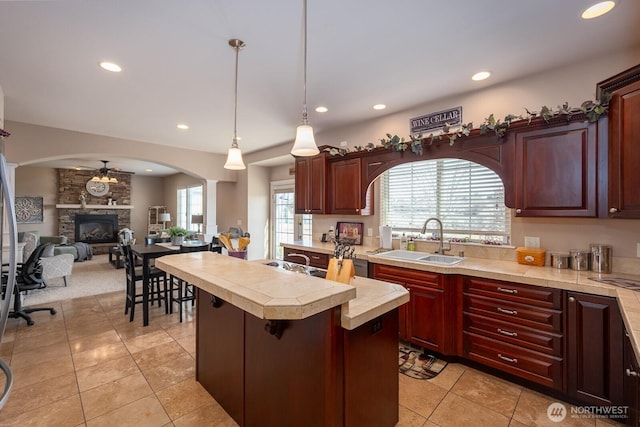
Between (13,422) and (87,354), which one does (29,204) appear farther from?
(13,422)

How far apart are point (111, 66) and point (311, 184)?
264 cm

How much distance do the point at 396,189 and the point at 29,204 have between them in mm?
10164

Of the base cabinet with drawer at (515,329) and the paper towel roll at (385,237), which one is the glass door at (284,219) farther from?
the base cabinet with drawer at (515,329)

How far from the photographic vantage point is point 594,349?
204 cm

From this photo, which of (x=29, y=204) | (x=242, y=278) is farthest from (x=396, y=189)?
(x=29, y=204)

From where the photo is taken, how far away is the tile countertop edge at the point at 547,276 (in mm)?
1623

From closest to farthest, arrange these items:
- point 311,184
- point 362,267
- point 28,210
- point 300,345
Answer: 1. point 300,345
2. point 362,267
3. point 311,184
4. point 28,210

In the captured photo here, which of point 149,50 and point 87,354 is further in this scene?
point 87,354

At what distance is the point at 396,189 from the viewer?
3.98m

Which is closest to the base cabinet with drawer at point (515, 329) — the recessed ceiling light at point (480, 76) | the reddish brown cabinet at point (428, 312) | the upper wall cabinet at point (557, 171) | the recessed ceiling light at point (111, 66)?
the reddish brown cabinet at point (428, 312)

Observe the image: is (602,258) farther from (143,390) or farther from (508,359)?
(143,390)

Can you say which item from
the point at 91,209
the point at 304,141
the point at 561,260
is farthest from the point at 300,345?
the point at 91,209

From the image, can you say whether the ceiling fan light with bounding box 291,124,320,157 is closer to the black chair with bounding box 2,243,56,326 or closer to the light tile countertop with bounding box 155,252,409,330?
the light tile countertop with bounding box 155,252,409,330

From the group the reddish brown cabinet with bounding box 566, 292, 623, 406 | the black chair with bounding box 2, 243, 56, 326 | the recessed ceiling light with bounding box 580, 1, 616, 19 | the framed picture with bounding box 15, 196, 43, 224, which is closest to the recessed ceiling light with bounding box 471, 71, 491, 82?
the recessed ceiling light with bounding box 580, 1, 616, 19
